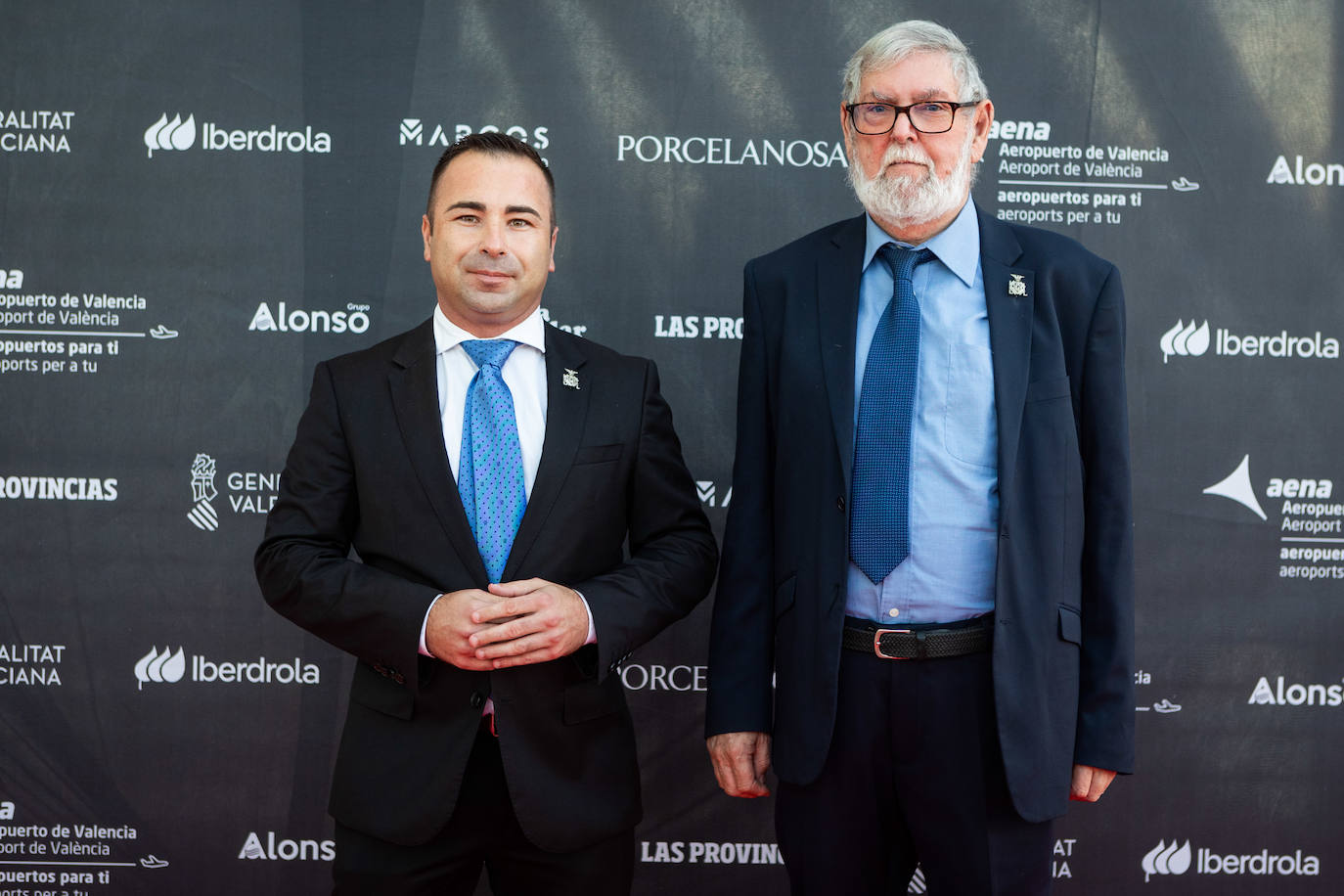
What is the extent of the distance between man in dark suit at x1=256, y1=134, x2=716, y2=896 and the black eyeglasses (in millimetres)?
605

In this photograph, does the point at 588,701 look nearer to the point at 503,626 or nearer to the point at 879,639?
the point at 503,626

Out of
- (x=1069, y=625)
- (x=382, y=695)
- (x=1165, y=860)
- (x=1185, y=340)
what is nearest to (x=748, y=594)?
(x=1069, y=625)

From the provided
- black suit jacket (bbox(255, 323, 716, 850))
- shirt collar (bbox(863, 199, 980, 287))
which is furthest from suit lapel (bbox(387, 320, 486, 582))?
shirt collar (bbox(863, 199, 980, 287))

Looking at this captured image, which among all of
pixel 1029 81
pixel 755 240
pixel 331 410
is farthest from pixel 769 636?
pixel 1029 81

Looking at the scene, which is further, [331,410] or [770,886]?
[770,886]

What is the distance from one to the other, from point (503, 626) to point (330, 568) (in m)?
0.33

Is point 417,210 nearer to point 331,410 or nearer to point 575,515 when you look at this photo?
point 331,410

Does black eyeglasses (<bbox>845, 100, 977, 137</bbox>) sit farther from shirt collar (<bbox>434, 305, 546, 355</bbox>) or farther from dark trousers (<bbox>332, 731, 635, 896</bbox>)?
dark trousers (<bbox>332, 731, 635, 896</bbox>)

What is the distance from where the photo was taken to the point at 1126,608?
183 centimetres

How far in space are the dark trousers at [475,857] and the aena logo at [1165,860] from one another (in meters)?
1.76

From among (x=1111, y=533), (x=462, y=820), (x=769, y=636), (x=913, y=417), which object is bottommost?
(x=462, y=820)

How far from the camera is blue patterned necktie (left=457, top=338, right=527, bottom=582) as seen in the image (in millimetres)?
1849

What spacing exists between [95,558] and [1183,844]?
302 centimetres

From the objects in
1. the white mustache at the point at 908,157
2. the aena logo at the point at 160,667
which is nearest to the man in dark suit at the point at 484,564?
the white mustache at the point at 908,157
